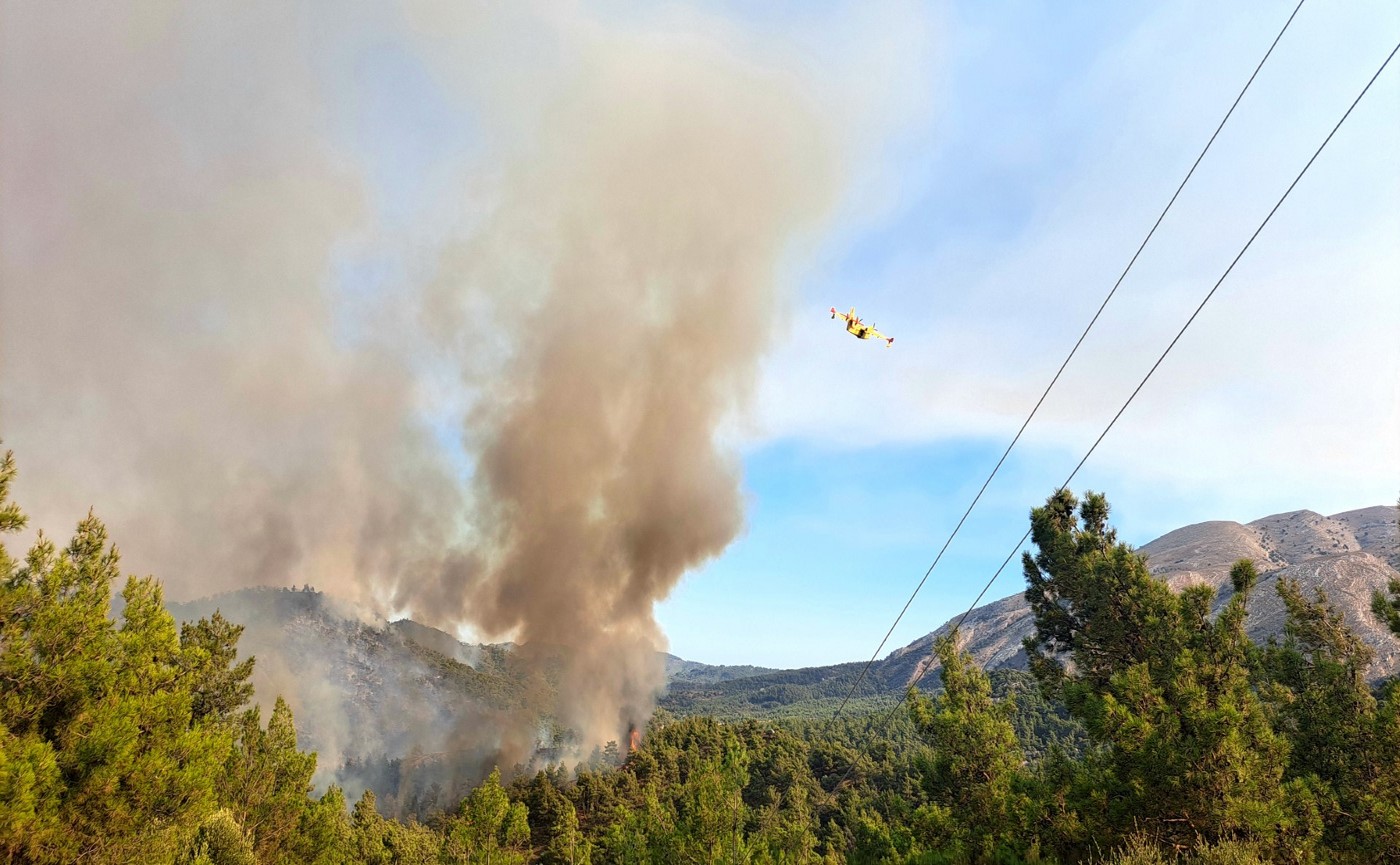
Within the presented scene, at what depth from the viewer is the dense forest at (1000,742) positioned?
15438mm

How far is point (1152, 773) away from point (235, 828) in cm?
3471

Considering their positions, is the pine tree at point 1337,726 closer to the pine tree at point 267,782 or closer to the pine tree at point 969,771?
the pine tree at point 969,771

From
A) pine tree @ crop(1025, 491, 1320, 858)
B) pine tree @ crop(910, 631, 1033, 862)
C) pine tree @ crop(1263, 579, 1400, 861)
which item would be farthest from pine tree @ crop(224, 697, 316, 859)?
pine tree @ crop(1263, 579, 1400, 861)

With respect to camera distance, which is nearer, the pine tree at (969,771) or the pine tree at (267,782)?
the pine tree at (969,771)

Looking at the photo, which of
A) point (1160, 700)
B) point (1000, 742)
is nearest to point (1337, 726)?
point (1160, 700)

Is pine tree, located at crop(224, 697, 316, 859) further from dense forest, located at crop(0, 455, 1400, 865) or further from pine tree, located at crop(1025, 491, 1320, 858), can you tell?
pine tree, located at crop(1025, 491, 1320, 858)

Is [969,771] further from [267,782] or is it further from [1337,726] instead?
[267,782]

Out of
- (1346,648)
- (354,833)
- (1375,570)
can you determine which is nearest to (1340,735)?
(1346,648)

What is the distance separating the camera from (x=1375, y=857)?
1669 centimetres

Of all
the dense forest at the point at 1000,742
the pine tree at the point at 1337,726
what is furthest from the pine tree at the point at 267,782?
the pine tree at the point at 1337,726

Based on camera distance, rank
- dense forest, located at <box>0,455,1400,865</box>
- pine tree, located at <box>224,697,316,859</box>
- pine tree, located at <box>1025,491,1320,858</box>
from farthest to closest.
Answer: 1. pine tree, located at <box>224,697,316,859</box>
2. pine tree, located at <box>1025,491,1320,858</box>
3. dense forest, located at <box>0,455,1400,865</box>

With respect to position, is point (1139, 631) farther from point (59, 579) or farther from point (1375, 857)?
point (59, 579)

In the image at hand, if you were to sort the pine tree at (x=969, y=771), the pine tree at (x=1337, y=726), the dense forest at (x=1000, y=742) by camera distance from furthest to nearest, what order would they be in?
the pine tree at (x=969, y=771) < the pine tree at (x=1337, y=726) < the dense forest at (x=1000, y=742)

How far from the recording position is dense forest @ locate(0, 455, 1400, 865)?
15.4 metres
